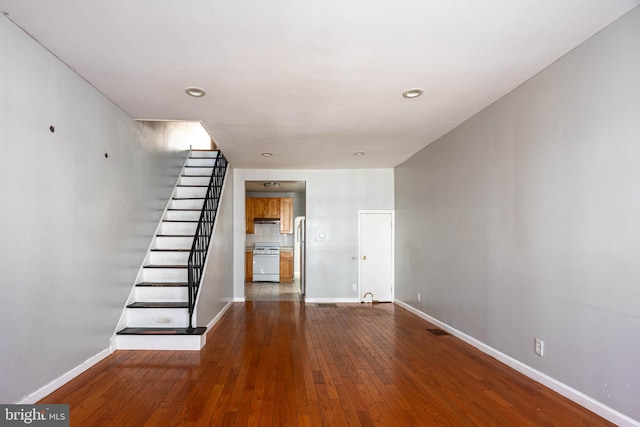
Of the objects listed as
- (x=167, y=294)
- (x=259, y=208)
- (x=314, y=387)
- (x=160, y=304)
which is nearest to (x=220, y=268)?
(x=167, y=294)

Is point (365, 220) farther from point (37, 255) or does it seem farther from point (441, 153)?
point (37, 255)

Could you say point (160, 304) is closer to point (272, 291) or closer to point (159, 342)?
point (159, 342)

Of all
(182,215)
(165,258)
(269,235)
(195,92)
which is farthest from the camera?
(269,235)

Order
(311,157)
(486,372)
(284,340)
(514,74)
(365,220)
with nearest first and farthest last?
(514,74), (486,372), (284,340), (311,157), (365,220)

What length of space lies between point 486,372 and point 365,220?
4.30m

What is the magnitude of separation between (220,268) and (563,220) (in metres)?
4.70

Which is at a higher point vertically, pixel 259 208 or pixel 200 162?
pixel 200 162

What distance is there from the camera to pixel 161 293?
450 centimetres

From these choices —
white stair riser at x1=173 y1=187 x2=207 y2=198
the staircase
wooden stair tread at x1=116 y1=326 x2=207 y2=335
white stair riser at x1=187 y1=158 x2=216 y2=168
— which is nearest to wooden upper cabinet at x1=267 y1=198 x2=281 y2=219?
white stair riser at x1=187 y1=158 x2=216 y2=168

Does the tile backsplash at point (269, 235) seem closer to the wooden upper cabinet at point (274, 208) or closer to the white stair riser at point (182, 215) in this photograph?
the wooden upper cabinet at point (274, 208)

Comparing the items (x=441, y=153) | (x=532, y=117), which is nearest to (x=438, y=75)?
(x=532, y=117)

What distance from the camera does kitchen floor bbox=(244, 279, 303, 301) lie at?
7648 mm

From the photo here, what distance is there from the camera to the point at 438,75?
10.3 feet

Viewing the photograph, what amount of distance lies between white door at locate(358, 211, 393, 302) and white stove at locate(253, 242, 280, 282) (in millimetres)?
3530
